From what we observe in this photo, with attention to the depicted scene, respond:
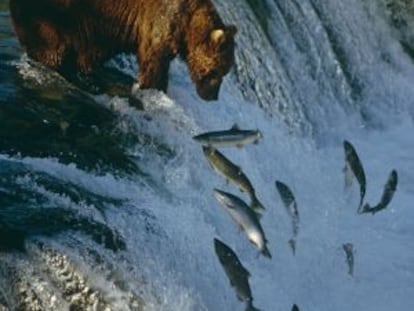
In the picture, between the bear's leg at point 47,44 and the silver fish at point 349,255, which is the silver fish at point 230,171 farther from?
the bear's leg at point 47,44

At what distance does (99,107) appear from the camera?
7.61 m

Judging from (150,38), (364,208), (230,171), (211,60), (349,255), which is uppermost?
(230,171)

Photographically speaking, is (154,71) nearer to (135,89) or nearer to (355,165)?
(135,89)

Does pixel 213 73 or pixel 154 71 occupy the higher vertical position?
pixel 213 73

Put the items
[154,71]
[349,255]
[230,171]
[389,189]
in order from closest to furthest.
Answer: [230,171] → [349,255] → [154,71] → [389,189]

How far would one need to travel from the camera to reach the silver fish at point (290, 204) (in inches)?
286

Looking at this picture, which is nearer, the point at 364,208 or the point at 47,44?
the point at 47,44

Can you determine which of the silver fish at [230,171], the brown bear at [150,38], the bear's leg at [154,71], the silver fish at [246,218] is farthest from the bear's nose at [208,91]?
the silver fish at [246,218]

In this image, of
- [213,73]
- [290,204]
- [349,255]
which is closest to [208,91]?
[213,73]

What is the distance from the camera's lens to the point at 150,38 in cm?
815

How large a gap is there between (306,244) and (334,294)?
603mm

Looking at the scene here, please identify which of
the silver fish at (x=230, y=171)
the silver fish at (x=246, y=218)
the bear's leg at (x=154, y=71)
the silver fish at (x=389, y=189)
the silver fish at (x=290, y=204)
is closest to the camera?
the silver fish at (x=246, y=218)

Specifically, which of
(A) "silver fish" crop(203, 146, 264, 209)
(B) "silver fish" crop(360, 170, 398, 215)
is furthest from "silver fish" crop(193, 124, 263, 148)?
(B) "silver fish" crop(360, 170, 398, 215)

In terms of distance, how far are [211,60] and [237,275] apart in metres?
2.67
